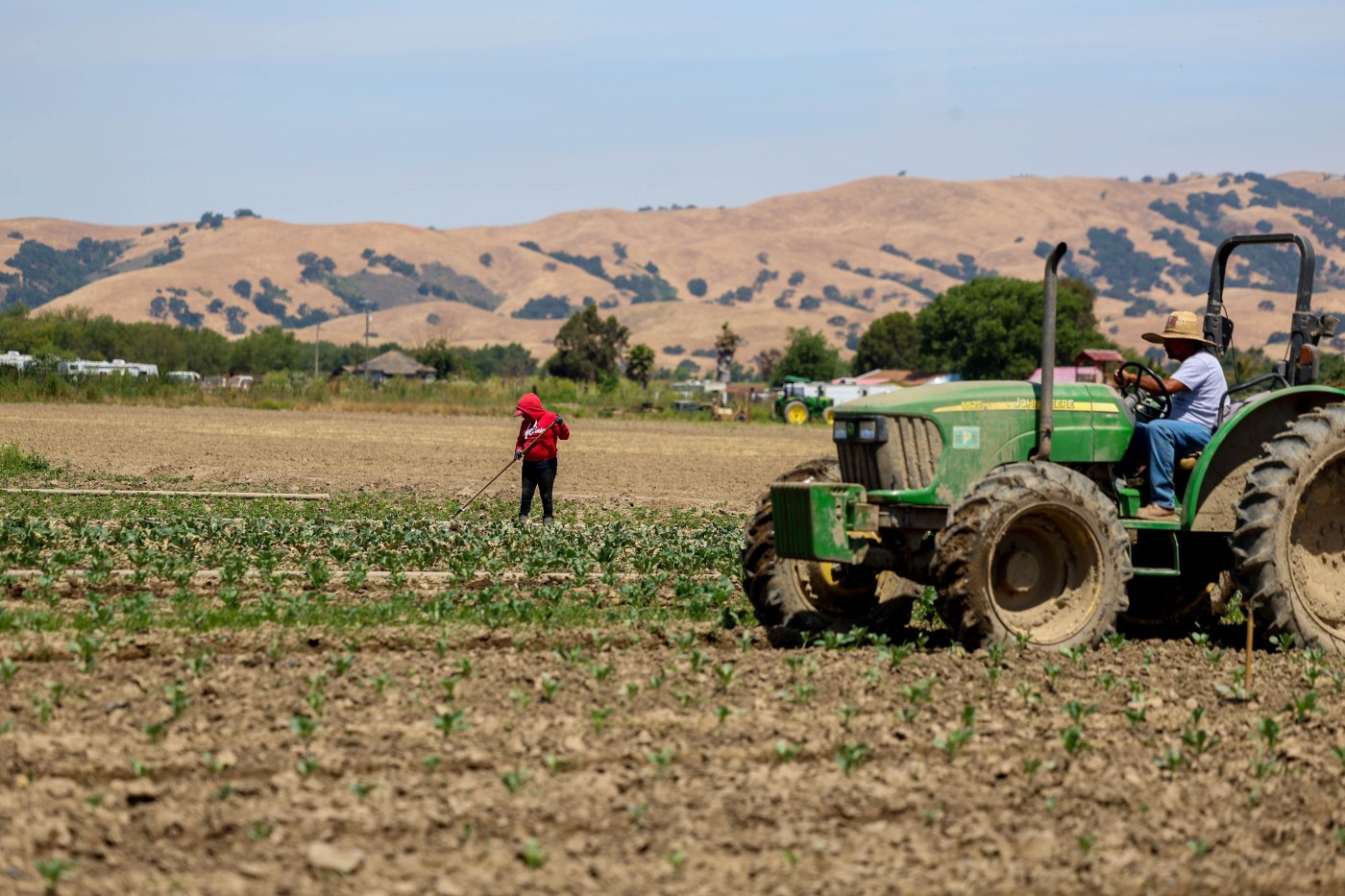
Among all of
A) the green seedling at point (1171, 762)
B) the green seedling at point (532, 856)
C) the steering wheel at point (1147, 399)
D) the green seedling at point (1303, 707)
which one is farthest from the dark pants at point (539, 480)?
the green seedling at point (532, 856)

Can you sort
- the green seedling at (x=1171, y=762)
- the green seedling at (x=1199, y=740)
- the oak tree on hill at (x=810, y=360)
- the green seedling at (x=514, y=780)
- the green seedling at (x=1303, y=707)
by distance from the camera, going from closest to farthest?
1. the green seedling at (x=514, y=780)
2. the green seedling at (x=1171, y=762)
3. the green seedling at (x=1199, y=740)
4. the green seedling at (x=1303, y=707)
5. the oak tree on hill at (x=810, y=360)

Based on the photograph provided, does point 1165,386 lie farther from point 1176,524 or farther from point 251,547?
point 251,547

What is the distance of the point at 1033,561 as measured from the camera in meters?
10.1

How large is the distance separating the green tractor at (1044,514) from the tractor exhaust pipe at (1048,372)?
0.05 feet

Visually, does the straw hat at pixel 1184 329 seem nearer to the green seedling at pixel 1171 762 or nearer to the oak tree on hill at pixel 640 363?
the green seedling at pixel 1171 762

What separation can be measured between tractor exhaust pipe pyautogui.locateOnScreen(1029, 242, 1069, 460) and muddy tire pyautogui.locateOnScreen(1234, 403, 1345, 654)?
1.35m

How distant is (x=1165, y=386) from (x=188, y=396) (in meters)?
53.6

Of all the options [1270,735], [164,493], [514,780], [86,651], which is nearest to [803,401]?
[164,493]

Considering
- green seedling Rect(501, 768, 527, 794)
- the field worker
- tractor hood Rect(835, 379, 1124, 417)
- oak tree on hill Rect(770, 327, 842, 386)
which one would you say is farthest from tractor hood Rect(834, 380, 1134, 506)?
oak tree on hill Rect(770, 327, 842, 386)

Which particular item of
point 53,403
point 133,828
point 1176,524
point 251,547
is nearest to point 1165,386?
point 1176,524

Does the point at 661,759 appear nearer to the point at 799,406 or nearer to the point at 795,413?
the point at 795,413

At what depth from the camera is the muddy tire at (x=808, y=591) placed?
1072cm

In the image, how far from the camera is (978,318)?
104 m

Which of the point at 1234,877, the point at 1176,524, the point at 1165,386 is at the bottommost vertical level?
the point at 1234,877
